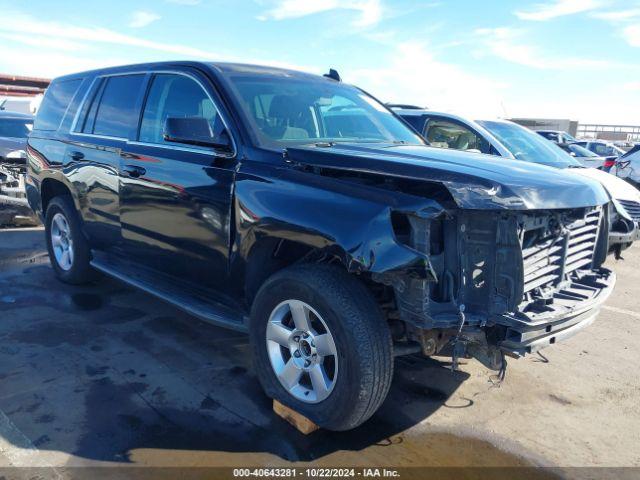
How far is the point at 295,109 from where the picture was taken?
3953 millimetres

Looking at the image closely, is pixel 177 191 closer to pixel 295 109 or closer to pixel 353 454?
pixel 295 109

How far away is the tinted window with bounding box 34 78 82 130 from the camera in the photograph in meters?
5.53

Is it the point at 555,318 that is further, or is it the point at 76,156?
the point at 76,156

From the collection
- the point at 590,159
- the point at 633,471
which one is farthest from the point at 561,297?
the point at 590,159

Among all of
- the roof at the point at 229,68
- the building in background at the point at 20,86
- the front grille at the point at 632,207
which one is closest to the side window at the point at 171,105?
the roof at the point at 229,68

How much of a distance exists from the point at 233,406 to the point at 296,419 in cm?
48

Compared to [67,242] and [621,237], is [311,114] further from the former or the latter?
[621,237]

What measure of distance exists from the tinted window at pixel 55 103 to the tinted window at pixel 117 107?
26.1 inches

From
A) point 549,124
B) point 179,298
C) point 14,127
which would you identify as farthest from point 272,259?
point 549,124

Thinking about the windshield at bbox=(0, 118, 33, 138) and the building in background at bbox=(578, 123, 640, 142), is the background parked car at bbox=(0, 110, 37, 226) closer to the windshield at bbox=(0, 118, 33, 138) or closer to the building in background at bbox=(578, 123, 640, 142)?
the windshield at bbox=(0, 118, 33, 138)

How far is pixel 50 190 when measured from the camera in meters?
5.79

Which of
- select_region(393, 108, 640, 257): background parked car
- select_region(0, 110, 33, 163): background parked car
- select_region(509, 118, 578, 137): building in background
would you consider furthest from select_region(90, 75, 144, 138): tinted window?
select_region(509, 118, 578, 137): building in background

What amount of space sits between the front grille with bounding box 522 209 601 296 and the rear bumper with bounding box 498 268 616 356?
11 centimetres

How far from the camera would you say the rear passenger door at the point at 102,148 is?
4.54 m
